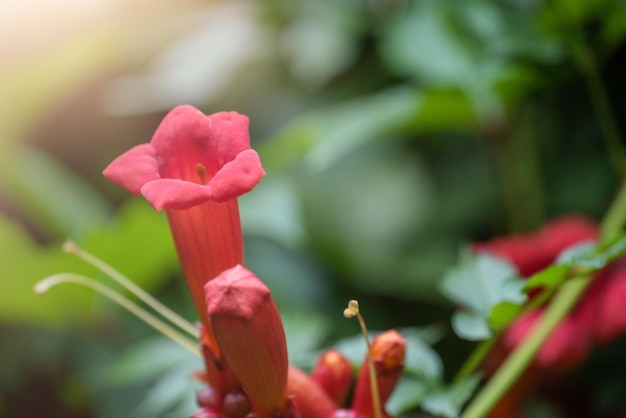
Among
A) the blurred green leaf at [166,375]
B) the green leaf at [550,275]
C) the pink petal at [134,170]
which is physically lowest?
the green leaf at [550,275]

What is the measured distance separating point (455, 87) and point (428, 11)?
0.19 meters

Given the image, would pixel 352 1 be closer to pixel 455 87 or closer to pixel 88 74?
pixel 455 87

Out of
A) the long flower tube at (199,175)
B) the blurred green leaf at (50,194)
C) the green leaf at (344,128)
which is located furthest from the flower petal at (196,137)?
the blurred green leaf at (50,194)

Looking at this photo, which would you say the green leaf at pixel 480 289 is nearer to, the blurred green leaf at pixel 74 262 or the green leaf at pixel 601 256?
the green leaf at pixel 601 256

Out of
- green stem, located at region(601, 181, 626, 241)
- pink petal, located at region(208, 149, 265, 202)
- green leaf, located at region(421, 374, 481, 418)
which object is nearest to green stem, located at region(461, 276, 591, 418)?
green leaf, located at region(421, 374, 481, 418)

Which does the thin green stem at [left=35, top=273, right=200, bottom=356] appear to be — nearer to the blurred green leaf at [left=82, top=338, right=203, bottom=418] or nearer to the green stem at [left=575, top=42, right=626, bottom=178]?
the blurred green leaf at [left=82, top=338, right=203, bottom=418]

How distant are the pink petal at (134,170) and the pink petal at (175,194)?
21 mm

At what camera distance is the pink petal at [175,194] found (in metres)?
0.46

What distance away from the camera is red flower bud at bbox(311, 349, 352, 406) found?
59cm

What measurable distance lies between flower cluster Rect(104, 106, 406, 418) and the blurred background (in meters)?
0.30

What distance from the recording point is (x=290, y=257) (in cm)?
132

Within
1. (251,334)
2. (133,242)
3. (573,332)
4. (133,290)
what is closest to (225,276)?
(251,334)

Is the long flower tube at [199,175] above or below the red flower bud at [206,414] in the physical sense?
above

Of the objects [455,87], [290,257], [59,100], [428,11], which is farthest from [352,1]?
[59,100]
